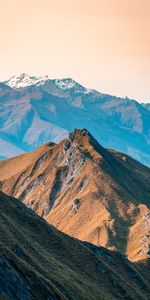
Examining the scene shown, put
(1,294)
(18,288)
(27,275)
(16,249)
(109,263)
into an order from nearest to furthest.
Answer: (1,294) → (18,288) → (27,275) → (16,249) → (109,263)

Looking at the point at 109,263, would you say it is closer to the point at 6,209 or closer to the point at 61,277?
the point at 6,209

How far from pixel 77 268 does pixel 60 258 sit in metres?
4.87

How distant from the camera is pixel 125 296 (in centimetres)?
16738

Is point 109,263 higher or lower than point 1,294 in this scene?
higher

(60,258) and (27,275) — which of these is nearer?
(27,275)

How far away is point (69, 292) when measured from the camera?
135 meters

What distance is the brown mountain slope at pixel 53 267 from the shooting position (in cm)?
11069

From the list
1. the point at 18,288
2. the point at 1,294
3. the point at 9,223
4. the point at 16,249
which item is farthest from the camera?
the point at 9,223

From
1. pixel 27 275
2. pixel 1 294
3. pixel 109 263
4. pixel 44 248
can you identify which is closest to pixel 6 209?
pixel 44 248

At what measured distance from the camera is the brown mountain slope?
111m

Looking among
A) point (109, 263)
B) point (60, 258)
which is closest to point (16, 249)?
point (60, 258)

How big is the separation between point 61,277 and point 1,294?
140ft

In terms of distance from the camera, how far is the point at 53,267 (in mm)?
143125

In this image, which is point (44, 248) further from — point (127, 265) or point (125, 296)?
point (127, 265)
